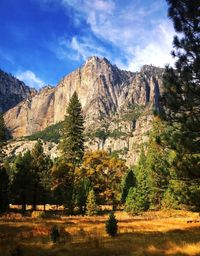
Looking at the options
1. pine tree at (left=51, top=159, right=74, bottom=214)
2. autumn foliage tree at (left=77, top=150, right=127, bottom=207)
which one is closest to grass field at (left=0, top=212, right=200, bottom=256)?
autumn foliage tree at (left=77, top=150, right=127, bottom=207)

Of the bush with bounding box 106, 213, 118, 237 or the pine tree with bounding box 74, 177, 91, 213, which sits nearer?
the bush with bounding box 106, 213, 118, 237

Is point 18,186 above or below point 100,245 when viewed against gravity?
above

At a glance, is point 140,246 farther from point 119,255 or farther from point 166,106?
point 166,106

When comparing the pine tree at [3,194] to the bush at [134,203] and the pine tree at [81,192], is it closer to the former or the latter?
the pine tree at [81,192]

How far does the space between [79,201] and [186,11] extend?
116 feet

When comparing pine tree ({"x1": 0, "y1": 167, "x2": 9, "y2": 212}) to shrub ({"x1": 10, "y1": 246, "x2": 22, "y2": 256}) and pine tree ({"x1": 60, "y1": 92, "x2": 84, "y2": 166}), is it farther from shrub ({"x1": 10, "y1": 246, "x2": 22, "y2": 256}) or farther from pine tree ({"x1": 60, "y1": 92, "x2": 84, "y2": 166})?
shrub ({"x1": 10, "y1": 246, "x2": 22, "y2": 256})

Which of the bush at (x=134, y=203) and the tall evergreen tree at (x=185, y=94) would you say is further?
the bush at (x=134, y=203)

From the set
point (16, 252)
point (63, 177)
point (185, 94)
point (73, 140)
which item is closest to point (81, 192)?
point (63, 177)

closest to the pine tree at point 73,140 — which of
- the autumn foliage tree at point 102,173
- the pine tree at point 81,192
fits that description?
the autumn foliage tree at point 102,173

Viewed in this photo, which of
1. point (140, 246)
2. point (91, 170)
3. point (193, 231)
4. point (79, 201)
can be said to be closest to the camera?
point (140, 246)

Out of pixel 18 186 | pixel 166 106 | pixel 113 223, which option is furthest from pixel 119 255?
pixel 18 186

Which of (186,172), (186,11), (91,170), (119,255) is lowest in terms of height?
(119,255)

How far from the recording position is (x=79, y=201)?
47.7 m

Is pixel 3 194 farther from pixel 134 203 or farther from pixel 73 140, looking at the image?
pixel 134 203
